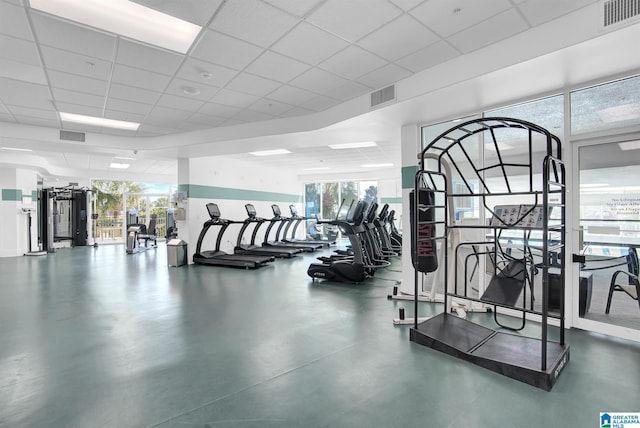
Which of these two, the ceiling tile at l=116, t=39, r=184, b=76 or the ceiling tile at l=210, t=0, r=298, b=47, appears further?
the ceiling tile at l=116, t=39, r=184, b=76

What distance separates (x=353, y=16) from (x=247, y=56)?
1.43 metres

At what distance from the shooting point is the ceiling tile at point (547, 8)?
2.83 metres

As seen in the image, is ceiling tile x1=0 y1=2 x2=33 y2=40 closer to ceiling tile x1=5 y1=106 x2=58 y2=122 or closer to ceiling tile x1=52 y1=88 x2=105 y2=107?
ceiling tile x1=52 y1=88 x2=105 y2=107

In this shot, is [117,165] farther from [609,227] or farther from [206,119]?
[609,227]

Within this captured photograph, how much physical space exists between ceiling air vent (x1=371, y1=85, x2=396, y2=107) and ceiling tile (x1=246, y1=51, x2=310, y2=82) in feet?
3.89

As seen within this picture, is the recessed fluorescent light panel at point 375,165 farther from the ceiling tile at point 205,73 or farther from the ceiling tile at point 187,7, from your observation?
the ceiling tile at point 187,7

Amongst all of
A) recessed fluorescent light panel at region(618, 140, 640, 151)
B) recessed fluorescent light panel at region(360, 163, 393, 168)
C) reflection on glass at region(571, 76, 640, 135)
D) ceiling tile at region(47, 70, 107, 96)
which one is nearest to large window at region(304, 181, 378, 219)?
recessed fluorescent light panel at region(360, 163, 393, 168)

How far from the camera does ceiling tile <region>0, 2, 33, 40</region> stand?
291cm

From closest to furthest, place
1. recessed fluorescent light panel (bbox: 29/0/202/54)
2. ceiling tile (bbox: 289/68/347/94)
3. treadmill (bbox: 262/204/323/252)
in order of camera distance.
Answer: recessed fluorescent light panel (bbox: 29/0/202/54) < ceiling tile (bbox: 289/68/347/94) < treadmill (bbox: 262/204/323/252)

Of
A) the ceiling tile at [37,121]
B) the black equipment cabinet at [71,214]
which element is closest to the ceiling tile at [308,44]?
the ceiling tile at [37,121]

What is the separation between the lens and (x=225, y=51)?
147 inches

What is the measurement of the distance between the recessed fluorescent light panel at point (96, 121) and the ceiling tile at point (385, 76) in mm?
4912

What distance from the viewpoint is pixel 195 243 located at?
889cm

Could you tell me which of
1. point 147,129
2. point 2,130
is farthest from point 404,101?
point 2,130
